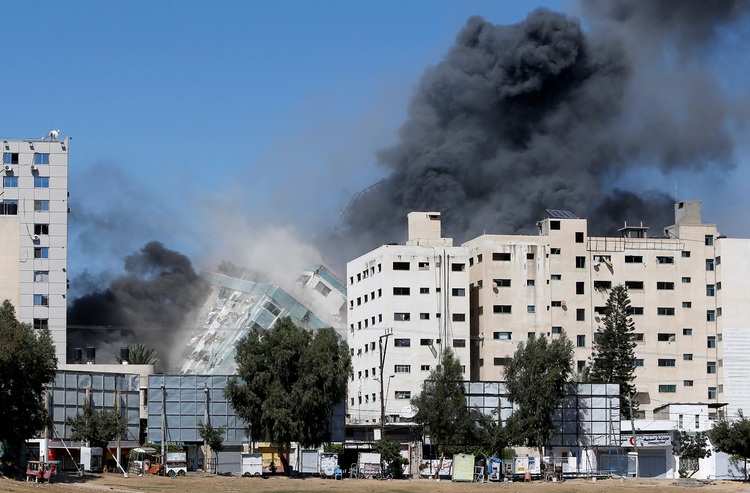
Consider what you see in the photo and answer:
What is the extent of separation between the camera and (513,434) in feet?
387

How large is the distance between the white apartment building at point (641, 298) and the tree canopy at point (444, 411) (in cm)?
4115

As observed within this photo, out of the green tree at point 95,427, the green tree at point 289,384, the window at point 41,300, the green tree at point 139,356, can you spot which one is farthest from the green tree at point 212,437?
the window at point 41,300

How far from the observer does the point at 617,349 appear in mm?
156000

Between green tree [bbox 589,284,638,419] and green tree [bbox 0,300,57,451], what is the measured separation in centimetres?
7486

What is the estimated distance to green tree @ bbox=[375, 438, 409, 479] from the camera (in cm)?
10831

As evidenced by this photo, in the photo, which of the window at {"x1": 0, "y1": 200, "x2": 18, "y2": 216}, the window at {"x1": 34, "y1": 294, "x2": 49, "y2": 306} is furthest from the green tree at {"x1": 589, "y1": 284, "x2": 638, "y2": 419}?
the window at {"x1": 0, "y1": 200, "x2": 18, "y2": 216}

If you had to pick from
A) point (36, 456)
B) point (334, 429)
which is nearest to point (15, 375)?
point (36, 456)

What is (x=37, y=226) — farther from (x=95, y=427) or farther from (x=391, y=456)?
(x=391, y=456)

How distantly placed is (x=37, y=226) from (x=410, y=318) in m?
44.9

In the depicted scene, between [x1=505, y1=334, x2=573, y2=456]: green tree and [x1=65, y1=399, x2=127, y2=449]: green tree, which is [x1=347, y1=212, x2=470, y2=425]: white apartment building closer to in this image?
[x1=505, y1=334, x2=573, y2=456]: green tree

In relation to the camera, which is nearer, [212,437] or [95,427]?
[95,427]

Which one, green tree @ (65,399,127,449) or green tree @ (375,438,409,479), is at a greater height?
green tree @ (65,399,127,449)

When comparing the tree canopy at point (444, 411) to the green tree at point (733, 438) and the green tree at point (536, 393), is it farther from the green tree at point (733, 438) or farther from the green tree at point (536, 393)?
the green tree at point (733, 438)

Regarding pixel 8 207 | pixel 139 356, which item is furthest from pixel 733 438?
pixel 8 207
